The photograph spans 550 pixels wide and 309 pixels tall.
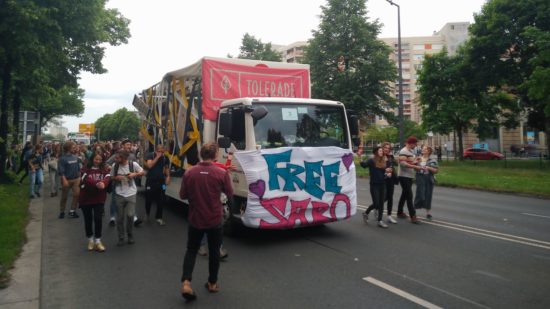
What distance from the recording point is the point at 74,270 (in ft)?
19.1

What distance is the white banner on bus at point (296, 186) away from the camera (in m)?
6.82

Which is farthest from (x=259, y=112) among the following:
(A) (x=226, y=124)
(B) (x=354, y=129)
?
(B) (x=354, y=129)

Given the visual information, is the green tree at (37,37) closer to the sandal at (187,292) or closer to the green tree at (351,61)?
the sandal at (187,292)

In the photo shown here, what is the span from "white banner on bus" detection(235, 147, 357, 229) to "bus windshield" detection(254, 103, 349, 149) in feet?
0.80

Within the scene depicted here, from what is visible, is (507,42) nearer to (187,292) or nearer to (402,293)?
(402,293)

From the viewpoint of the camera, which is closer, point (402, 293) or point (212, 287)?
point (402, 293)

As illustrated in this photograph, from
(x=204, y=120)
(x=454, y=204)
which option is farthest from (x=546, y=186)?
(x=204, y=120)

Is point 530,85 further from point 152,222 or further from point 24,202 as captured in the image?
point 24,202

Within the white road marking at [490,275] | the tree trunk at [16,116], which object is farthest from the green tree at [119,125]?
the white road marking at [490,275]

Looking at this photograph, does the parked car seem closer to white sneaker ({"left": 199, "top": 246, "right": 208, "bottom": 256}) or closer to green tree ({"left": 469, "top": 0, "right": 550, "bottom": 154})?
green tree ({"left": 469, "top": 0, "right": 550, "bottom": 154})

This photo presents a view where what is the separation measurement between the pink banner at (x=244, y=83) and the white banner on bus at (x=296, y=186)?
5.27 ft

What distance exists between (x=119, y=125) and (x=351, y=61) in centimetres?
11599

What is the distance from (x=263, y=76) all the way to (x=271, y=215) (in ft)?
10.2

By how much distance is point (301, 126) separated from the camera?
7.46 m
